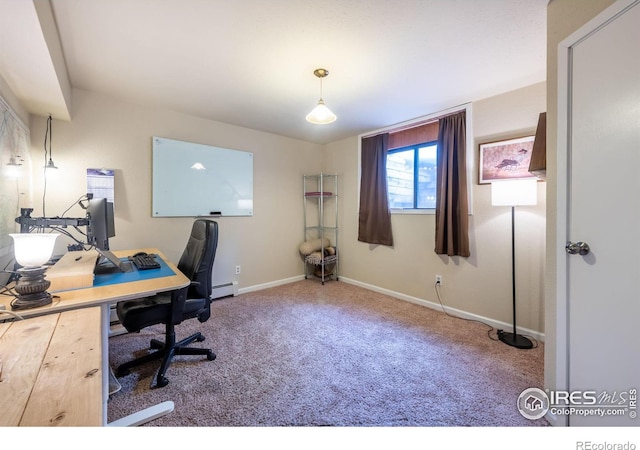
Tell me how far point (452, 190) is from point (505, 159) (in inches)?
21.2

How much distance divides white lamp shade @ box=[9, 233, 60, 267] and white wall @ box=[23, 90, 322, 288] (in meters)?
1.62

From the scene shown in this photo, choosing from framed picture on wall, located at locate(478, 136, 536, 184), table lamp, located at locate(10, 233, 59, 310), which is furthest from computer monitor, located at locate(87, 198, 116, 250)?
framed picture on wall, located at locate(478, 136, 536, 184)

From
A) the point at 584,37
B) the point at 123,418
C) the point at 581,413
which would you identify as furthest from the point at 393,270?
the point at 123,418

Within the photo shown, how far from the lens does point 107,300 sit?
129 cm

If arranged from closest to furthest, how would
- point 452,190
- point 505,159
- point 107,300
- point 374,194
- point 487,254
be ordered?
point 107,300, point 505,159, point 487,254, point 452,190, point 374,194

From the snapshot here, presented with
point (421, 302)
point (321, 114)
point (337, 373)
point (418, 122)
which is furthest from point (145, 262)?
point (418, 122)

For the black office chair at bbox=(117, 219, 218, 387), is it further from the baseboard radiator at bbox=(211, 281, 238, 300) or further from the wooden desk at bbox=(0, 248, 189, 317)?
the baseboard radiator at bbox=(211, 281, 238, 300)

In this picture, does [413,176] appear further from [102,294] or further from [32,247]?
[32,247]

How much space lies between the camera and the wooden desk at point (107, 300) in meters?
1.17

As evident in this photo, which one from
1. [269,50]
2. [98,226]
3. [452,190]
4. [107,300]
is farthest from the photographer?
[452,190]

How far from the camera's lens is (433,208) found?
3.12m

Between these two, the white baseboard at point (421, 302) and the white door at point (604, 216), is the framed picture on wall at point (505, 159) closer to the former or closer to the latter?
the white door at point (604, 216)

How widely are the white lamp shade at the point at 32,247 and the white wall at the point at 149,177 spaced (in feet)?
5.32

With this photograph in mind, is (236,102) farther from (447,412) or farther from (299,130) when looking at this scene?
(447,412)
